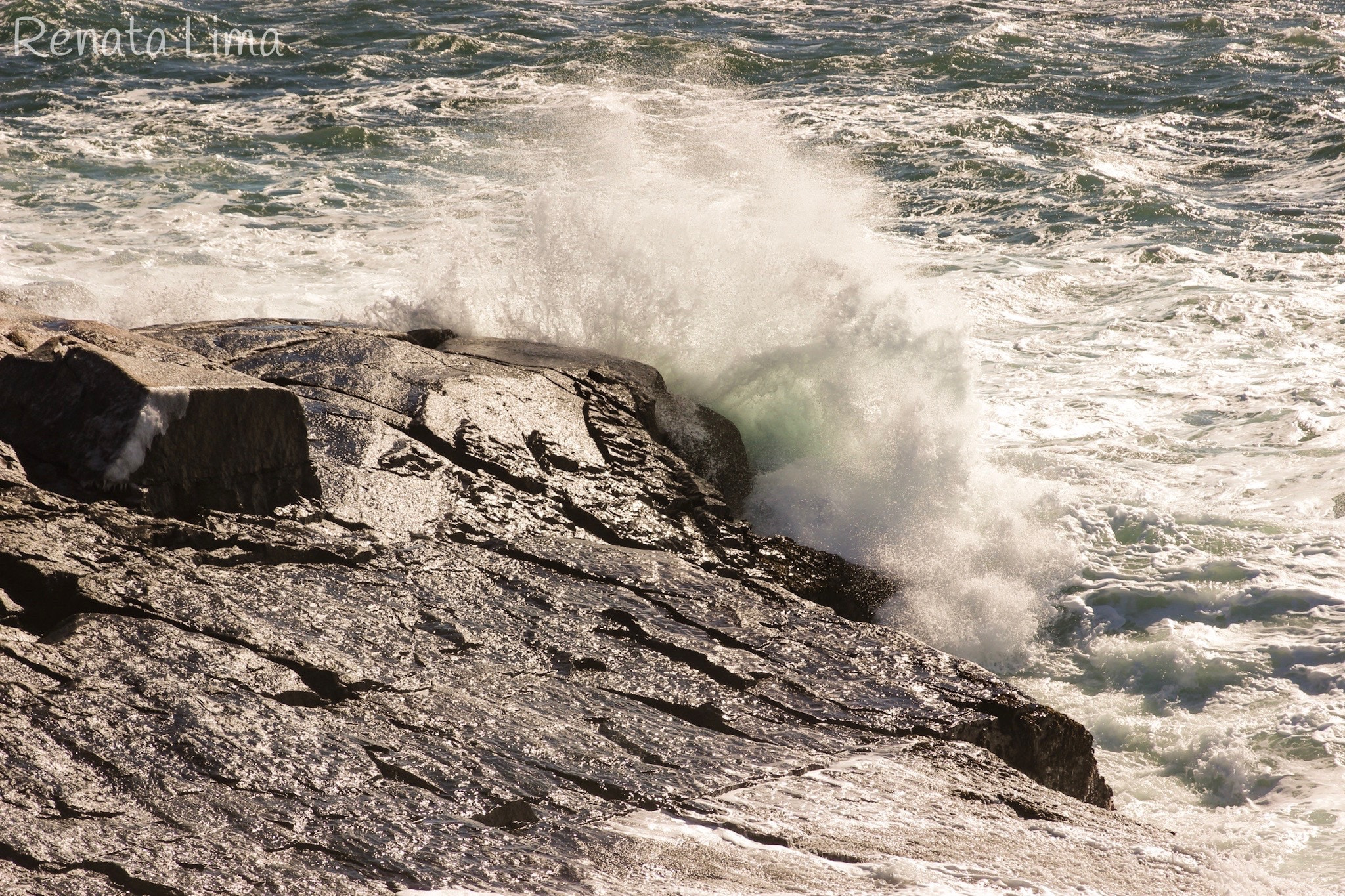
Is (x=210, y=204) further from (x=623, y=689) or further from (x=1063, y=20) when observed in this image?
(x=1063, y=20)

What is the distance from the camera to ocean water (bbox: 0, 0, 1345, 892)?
4492 millimetres

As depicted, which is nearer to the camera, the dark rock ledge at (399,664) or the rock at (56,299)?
the dark rock ledge at (399,664)

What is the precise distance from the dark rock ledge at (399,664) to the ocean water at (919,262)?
89 cm

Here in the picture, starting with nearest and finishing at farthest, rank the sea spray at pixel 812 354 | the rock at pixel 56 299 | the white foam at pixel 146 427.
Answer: the white foam at pixel 146 427
the sea spray at pixel 812 354
the rock at pixel 56 299

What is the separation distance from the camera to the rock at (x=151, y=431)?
10.3ft

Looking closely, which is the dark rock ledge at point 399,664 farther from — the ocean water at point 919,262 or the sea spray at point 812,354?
the ocean water at point 919,262

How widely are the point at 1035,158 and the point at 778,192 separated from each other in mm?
5413

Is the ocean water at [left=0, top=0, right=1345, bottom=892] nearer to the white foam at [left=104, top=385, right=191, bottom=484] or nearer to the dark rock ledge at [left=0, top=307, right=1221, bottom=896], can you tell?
the dark rock ledge at [left=0, top=307, right=1221, bottom=896]

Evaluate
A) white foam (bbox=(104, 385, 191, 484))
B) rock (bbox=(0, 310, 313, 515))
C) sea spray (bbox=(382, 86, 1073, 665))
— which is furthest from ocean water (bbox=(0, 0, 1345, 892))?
white foam (bbox=(104, 385, 191, 484))

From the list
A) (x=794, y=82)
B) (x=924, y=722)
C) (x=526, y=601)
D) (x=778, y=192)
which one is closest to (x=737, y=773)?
(x=924, y=722)

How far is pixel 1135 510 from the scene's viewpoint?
17.4 ft

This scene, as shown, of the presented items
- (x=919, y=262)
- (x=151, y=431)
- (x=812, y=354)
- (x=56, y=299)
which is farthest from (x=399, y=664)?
(x=919, y=262)

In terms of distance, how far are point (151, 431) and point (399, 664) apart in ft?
3.31

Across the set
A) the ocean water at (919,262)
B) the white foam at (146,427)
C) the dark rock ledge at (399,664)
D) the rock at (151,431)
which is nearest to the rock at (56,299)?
the ocean water at (919,262)
